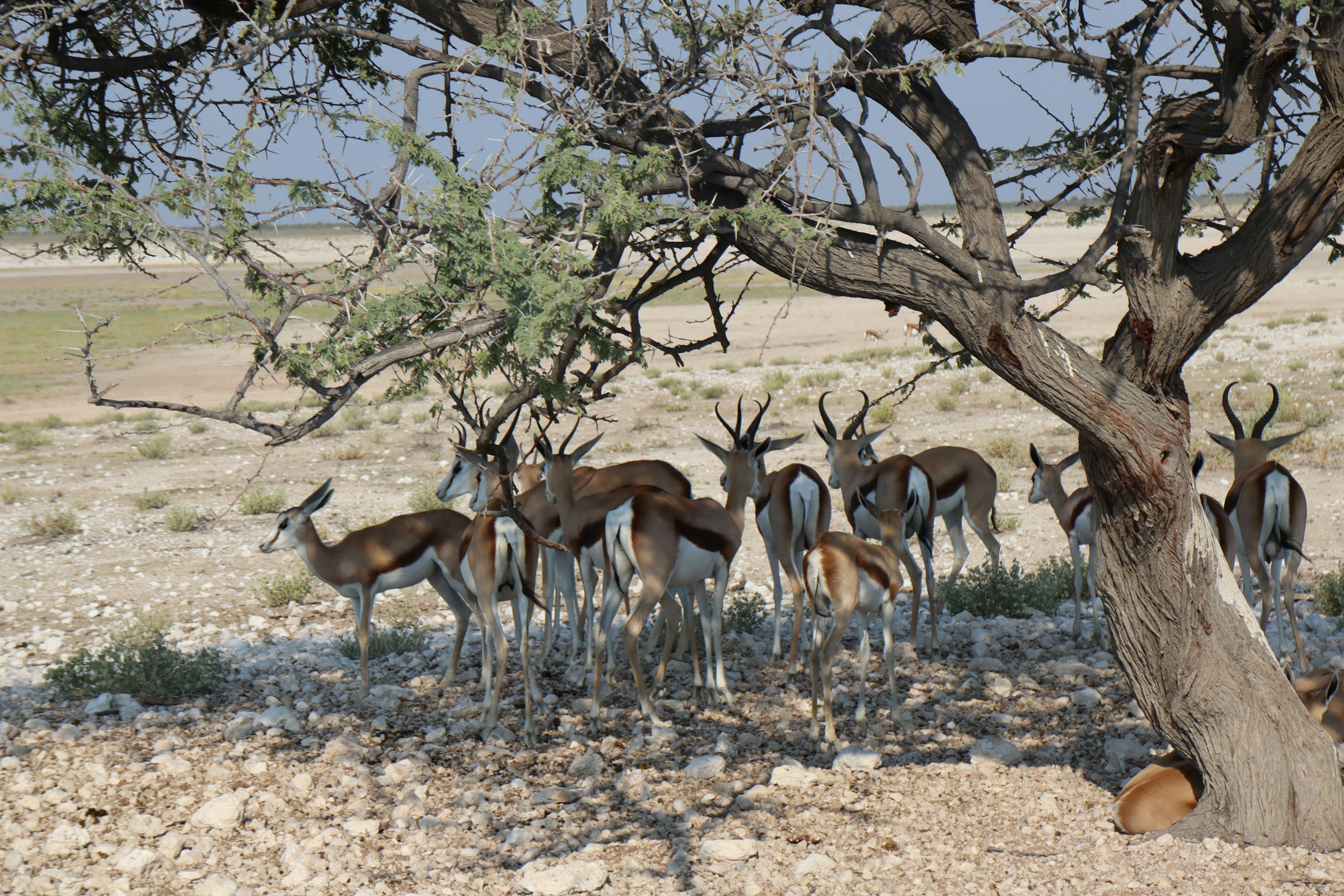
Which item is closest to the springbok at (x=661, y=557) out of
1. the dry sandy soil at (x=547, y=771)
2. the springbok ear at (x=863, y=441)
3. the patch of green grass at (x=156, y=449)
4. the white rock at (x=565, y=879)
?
the dry sandy soil at (x=547, y=771)

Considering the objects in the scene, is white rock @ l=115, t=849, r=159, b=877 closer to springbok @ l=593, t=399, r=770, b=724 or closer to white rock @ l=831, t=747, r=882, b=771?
springbok @ l=593, t=399, r=770, b=724

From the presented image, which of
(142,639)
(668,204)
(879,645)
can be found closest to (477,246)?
(668,204)

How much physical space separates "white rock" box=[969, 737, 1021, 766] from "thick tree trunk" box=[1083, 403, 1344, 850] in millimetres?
947

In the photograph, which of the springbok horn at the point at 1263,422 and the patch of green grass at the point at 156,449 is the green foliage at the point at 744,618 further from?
the patch of green grass at the point at 156,449

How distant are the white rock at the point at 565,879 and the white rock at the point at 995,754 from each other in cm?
209

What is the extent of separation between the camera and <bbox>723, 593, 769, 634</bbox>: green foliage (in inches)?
334

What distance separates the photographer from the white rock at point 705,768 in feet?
18.4

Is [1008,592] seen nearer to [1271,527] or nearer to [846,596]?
[1271,527]

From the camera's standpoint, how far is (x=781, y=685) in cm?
722

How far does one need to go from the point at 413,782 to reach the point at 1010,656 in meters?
4.19

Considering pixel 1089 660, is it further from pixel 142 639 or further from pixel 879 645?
pixel 142 639

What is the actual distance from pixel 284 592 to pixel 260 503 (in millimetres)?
4278

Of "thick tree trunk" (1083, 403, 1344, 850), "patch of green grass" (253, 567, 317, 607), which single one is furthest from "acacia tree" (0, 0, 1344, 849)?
"patch of green grass" (253, 567, 317, 607)

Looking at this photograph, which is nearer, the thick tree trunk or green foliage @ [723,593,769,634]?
the thick tree trunk
